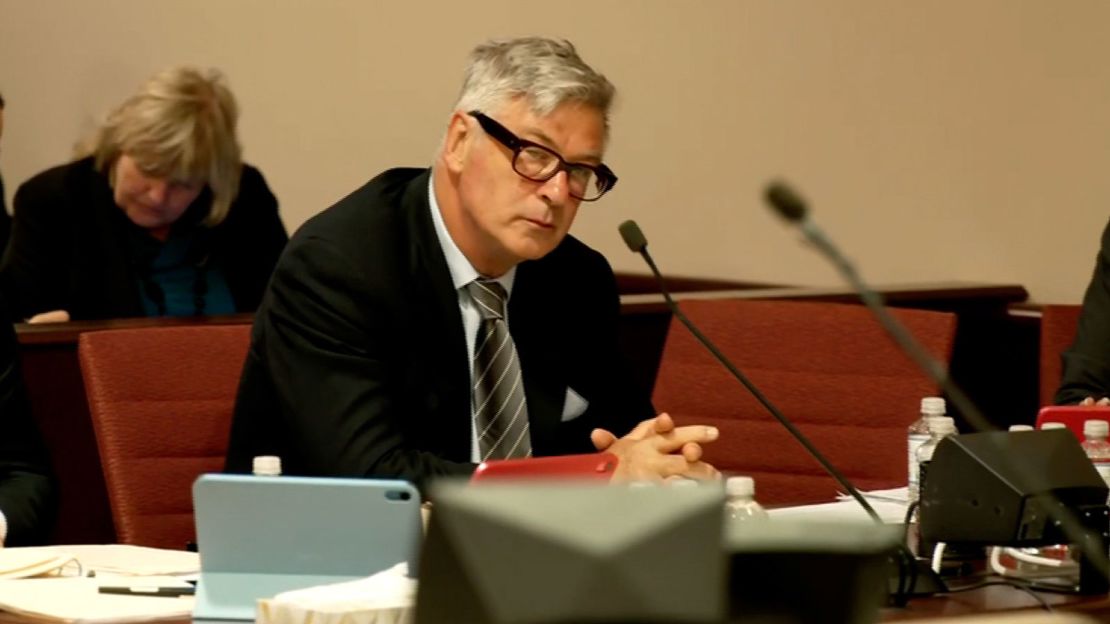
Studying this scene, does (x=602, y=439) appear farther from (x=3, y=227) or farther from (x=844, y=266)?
(x=3, y=227)

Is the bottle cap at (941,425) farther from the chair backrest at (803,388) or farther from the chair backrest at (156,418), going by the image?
the chair backrest at (156,418)

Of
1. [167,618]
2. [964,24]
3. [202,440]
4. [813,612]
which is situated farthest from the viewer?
[964,24]

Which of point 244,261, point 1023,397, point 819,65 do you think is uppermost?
point 819,65

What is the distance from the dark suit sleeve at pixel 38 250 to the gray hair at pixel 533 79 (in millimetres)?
2074

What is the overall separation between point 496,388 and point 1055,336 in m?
1.39

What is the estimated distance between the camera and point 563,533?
109 centimetres

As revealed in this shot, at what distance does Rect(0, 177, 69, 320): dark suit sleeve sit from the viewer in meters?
4.70

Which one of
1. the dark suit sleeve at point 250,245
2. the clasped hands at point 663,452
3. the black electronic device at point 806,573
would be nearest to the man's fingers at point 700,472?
the clasped hands at point 663,452

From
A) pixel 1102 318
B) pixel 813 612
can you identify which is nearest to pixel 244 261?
pixel 1102 318

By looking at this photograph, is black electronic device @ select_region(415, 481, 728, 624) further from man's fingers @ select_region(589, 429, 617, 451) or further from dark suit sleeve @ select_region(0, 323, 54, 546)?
dark suit sleeve @ select_region(0, 323, 54, 546)

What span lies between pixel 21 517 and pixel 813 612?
1.89m

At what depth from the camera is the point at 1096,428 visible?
8.79 ft

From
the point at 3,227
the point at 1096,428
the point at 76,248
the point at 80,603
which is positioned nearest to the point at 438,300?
the point at 80,603

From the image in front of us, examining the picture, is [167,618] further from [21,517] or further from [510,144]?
[510,144]
